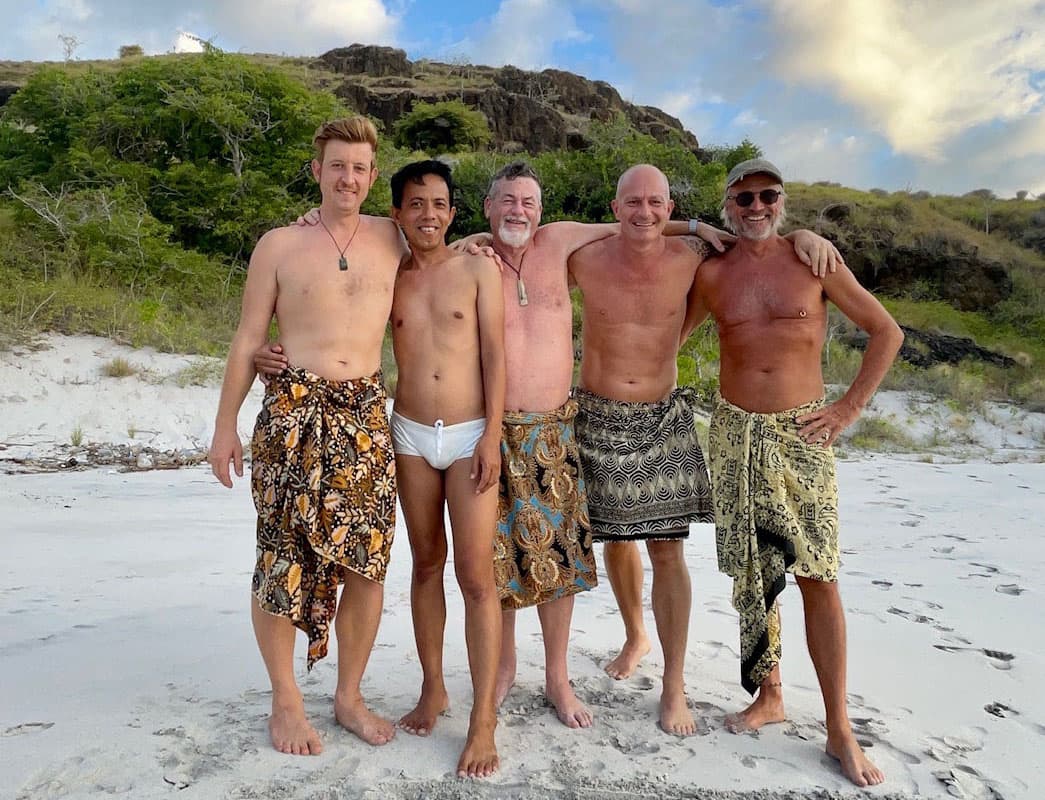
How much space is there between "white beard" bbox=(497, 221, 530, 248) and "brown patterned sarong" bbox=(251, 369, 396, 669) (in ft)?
2.90

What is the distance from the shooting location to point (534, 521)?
3061 millimetres

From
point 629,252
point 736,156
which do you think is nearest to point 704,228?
point 629,252

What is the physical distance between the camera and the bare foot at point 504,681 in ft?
10.3

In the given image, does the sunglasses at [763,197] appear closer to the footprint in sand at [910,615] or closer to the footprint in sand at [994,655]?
the footprint in sand at [994,655]

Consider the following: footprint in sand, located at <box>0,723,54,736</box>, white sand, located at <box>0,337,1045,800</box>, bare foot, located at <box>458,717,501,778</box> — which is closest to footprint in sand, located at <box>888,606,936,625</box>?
white sand, located at <box>0,337,1045,800</box>

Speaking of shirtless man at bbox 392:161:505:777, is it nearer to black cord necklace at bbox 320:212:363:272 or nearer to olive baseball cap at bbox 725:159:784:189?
black cord necklace at bbox 320:212:363:272

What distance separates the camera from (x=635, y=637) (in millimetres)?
3559

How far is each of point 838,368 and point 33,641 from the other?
10.9 m

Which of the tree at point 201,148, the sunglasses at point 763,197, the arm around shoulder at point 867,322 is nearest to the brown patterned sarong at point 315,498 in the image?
the sunglasses at point 763,197

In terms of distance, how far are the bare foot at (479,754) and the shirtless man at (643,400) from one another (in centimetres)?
82

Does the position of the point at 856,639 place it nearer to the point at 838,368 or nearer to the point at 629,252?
the point at 629,252

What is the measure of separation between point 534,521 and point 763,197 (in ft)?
5.02

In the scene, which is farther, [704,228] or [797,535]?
[704,228]

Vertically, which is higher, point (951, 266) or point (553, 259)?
point (951, 266)
